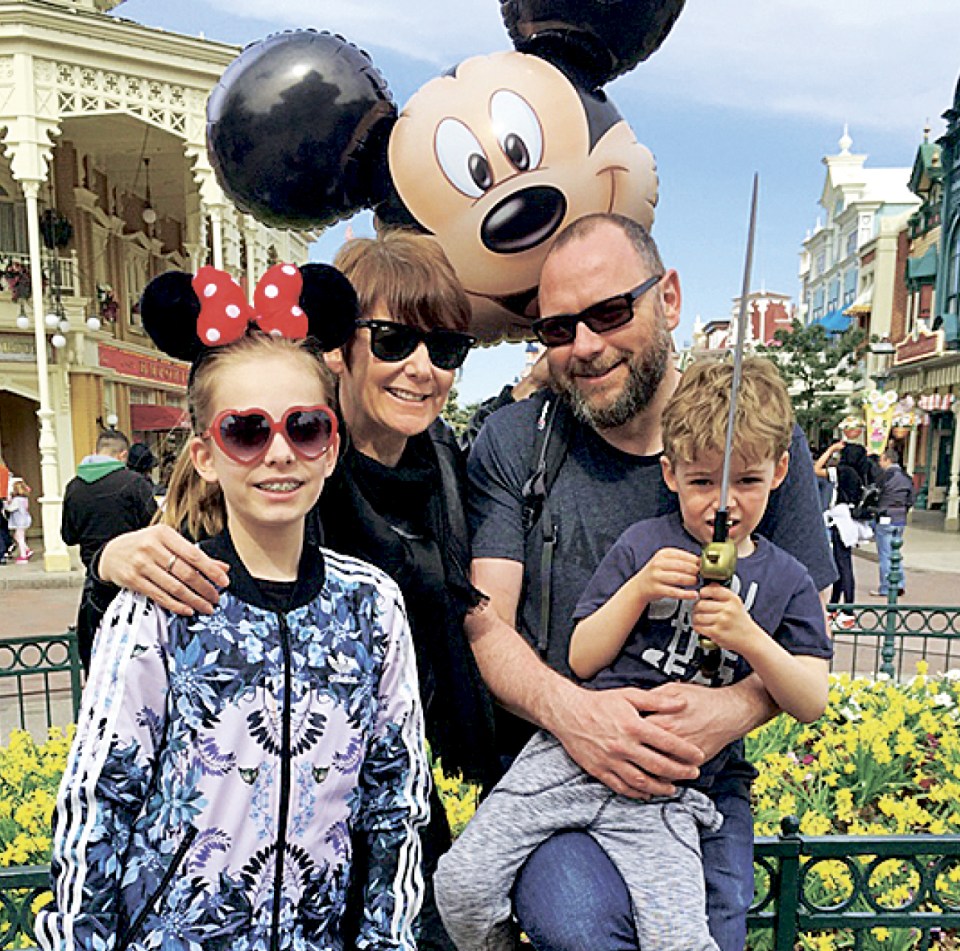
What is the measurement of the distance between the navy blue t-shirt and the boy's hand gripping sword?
154 millimetres

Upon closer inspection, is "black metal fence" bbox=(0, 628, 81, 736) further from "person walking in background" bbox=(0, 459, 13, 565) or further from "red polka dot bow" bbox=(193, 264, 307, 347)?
"person walking in background" bbox=(0, 459, 13, 565)

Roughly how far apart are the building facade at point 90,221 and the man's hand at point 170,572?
8679 mm

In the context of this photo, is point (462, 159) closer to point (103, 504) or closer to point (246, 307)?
point (246, 307)

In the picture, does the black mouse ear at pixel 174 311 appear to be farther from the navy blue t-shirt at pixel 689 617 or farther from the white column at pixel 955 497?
the white column at pixel 955 497

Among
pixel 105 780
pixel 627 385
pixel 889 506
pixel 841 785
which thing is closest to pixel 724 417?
pixel 627 385

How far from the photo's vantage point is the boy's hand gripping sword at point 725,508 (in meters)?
1.34

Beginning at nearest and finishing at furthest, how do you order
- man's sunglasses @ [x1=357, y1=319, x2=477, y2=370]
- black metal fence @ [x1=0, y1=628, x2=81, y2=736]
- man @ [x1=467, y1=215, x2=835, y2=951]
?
man @ [x1=467, y1=215, x2=835, y2=951], man's sunglasses @ [x1=357, y1=319, x2=477, y2=370], black metal fence @ [x1=0, y1=628, x2=81, y2=736]

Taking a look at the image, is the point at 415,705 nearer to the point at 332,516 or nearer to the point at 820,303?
the point at 332,516

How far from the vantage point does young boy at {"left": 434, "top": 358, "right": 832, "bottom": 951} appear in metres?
1.47

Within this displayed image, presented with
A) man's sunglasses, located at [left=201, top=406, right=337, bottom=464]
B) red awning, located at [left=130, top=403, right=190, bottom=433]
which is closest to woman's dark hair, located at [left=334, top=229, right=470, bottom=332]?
man's sunglasses, located at [left=201, top=406, right=337, bottom=464]

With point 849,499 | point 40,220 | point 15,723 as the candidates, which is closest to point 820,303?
point 849,499

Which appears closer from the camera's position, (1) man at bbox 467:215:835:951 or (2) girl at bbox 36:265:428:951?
(2) girl at bbox 36:265:428:951

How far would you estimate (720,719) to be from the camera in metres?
1.56

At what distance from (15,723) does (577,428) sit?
16.8 feet
